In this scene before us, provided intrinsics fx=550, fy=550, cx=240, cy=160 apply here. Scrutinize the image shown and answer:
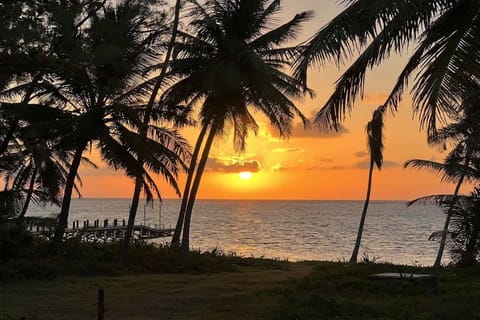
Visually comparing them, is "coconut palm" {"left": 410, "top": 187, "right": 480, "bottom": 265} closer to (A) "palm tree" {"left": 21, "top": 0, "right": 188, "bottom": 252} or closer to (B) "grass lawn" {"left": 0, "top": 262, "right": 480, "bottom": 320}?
(B) "grass lawn" {"left": 0, "top": 262, "right": 480, "bottom": 320}

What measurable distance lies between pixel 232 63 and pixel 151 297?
30.4 ft

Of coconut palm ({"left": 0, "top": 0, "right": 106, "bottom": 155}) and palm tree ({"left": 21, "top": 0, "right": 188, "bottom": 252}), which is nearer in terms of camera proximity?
coconut palm ({"left": 0, "top": 0, "right": 106, "bottom": 155})

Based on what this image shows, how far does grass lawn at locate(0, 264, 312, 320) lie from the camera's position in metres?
11.3

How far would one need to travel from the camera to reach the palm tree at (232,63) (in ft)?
65.8

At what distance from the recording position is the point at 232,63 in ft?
64.1

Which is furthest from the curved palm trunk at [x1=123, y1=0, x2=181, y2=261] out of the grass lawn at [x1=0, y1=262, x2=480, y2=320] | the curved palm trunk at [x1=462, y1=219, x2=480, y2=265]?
the curved palm trunk at [x1=462, y1=219, x2=480, y2=265]

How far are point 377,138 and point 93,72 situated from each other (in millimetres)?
15424

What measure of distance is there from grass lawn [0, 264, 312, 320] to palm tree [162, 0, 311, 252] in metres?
4.62

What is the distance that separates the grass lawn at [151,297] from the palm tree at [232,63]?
462 cm

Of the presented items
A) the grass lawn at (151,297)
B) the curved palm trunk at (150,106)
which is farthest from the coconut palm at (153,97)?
the grass lawn at (151,297)

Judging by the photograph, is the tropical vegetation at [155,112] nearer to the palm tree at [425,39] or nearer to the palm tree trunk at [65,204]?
the palm tree trunk at [65,204]

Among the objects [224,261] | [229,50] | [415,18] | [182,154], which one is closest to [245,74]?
[229,50]

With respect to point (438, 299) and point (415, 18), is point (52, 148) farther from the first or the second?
point (415, 18)

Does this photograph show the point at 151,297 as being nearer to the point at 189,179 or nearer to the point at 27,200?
the point at 189,179
